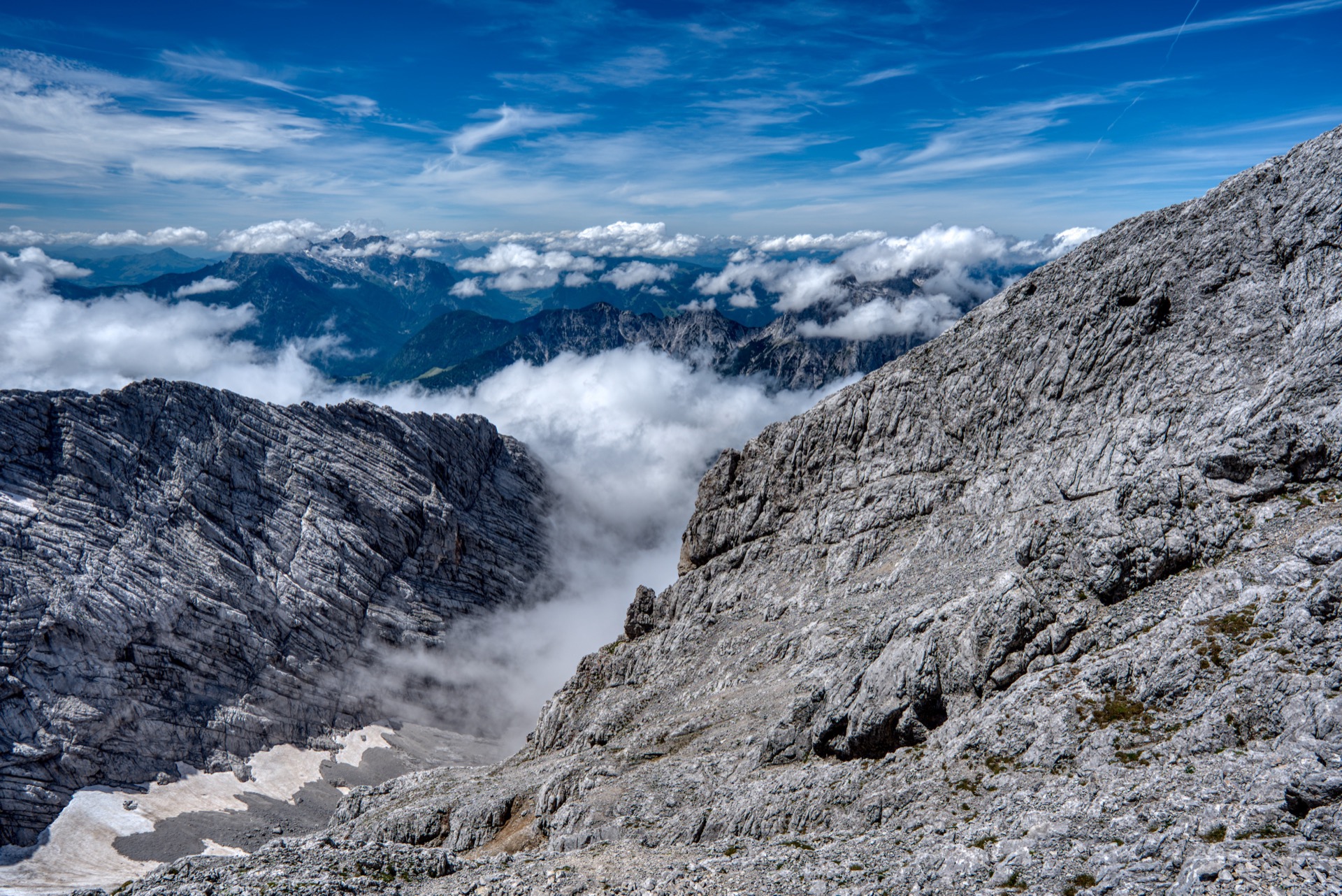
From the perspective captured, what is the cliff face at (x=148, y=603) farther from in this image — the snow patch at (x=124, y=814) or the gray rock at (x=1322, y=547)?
the gray rock at (x=1322, y=547)

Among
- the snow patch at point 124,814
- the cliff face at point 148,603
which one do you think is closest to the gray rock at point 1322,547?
the snow patch at point 124,814

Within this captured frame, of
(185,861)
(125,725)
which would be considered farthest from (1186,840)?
(125,725)

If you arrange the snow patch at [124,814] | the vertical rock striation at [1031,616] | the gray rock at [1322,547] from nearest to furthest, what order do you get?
the vertical rock striation at [1031,616] → the gray rock at [1322,547] → the snow patch at [124,814]

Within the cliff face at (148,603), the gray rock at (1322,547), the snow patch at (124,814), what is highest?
the cliff face at (148,603)

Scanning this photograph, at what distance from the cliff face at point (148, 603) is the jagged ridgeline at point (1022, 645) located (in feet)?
317

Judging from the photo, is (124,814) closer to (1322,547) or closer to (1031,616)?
(1031,616)

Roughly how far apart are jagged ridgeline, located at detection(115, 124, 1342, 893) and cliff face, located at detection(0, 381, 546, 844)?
3806 inches

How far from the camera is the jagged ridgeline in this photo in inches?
1109

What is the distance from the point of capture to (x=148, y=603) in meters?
163

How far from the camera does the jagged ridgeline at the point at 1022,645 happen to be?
28.2 metres

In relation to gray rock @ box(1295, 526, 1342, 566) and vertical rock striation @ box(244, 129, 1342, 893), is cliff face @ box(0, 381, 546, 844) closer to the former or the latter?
vertical rock striation @ box(244, 129, 1342, 893)

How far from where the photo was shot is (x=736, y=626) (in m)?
87.4

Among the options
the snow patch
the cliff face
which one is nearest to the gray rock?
the snow patch

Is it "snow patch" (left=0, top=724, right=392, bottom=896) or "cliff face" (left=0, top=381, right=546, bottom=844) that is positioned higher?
"cliff face" (left=0, top=381, right=546, bottom=844)
